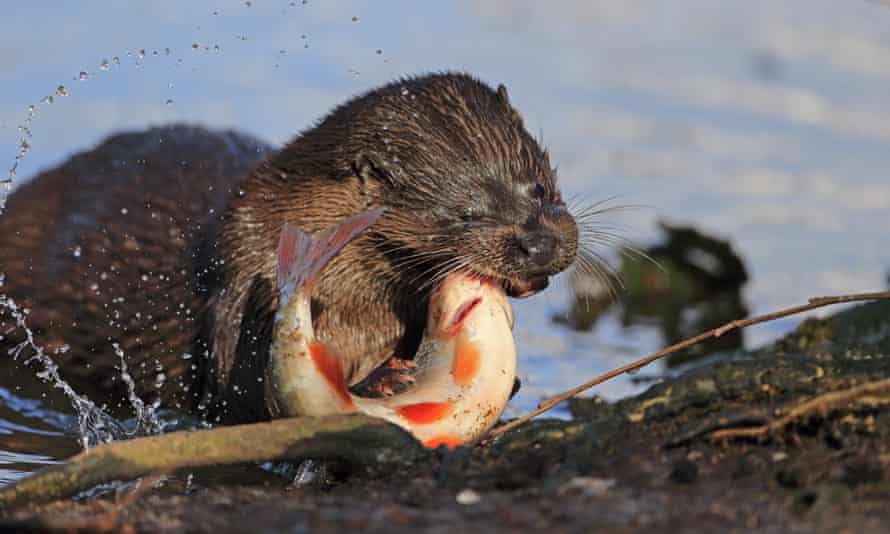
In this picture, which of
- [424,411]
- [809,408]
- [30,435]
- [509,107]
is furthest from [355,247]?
[809,408]

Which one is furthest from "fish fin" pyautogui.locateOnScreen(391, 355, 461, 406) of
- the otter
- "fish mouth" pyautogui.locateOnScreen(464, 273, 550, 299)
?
"fish mouth" pyautogui.locateOnScreen(464, 273, 550, 299)

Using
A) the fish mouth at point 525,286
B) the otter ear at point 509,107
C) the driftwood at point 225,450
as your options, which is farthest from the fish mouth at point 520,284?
the driftwood at point 225,450

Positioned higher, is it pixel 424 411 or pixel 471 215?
pixel 471 215

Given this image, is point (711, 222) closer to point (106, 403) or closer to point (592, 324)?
point (592, 324)

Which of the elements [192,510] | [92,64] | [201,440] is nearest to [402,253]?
[201,440]

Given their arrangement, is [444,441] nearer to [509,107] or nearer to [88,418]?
[509,107]

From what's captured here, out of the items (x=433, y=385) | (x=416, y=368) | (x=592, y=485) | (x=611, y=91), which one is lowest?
(x=592, y=485)
